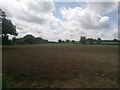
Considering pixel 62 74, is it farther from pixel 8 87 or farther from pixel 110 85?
→ pixel 8 87

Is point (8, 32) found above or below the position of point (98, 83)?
above

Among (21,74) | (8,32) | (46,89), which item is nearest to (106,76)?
(46,89)

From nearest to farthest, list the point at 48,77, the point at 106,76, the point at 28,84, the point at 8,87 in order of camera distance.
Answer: the point at 8,87 → the point at 28,84 → the point at 48,77 → the point at 106,76

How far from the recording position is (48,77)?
7.50m

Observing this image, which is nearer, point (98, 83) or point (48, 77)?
Answer: point (98, 83)

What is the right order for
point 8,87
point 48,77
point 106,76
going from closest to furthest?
point 8,87, point 48,77, point 106,76

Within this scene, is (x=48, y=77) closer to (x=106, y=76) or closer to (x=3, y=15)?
(x=106, y=76)

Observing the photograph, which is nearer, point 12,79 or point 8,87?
point 8,87

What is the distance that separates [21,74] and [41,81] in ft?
4.46

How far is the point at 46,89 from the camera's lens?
6.04 metres

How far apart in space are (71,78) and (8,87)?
291 cm

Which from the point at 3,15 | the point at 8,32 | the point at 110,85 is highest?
the point at 3,15

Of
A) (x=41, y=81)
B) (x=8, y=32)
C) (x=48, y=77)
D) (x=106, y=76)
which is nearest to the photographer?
(x=41, y=81)

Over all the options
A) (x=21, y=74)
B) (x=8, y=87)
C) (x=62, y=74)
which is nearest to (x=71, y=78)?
(x=62, y=74)
